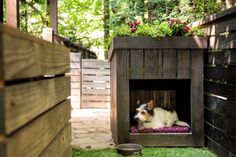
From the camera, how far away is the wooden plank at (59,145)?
225 cm

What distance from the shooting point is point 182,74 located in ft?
16.1

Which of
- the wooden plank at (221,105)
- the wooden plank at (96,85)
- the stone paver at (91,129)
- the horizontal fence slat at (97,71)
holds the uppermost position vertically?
the horizontal fence slat at (97,71)

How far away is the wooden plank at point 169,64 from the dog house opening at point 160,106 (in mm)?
574

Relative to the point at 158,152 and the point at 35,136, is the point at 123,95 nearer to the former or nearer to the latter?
the point at 158,152

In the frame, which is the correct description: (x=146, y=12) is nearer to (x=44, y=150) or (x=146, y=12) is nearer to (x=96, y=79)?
(x=96, y=79)

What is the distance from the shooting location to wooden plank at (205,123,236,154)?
3.88 metres

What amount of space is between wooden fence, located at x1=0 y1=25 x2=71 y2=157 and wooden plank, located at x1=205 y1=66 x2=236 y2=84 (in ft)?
6.21

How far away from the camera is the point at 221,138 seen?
167 inches

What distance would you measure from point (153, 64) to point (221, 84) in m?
0.92

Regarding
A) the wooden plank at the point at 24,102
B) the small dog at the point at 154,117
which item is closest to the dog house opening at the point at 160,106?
the small dog at the point at 154,117

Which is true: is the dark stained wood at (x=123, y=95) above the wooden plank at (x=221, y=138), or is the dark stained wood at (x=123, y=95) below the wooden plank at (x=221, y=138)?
above

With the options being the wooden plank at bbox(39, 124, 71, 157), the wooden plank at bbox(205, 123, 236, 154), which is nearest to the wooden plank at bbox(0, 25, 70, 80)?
the wooden plank at bbox(39, 124, 71, 157)

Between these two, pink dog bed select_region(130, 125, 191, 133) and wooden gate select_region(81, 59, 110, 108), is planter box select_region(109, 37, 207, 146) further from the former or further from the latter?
wooden gate select_region(81, 59, 110, 108)

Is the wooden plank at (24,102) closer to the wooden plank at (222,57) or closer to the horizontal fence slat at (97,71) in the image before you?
the wooden plank at (222,57)
